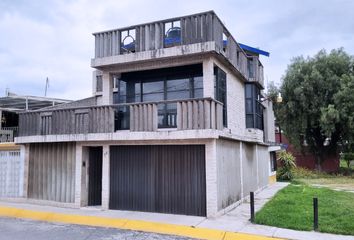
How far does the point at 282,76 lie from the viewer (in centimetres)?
2991

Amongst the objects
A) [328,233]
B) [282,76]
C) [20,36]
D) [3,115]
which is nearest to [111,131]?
[328,233]

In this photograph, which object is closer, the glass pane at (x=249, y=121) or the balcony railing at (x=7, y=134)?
the glass pane at (x=249, y=121)

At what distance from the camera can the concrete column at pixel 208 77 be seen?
36.1 ft

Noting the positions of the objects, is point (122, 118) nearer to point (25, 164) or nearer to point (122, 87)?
point (122, 87)

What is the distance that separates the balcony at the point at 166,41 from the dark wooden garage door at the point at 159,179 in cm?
311

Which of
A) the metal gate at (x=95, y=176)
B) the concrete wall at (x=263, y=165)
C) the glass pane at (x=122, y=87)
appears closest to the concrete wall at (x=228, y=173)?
the concrete wall at (x=263, y=165)

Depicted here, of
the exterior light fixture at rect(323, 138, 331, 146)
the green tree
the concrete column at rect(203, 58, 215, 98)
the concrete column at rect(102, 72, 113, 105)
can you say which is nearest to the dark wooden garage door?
the concrete column at rect(203, 58, 215, 98)

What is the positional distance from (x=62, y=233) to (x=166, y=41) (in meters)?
6.94

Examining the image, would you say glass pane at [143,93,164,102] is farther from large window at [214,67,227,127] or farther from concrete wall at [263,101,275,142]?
concrete wall at [263,101,275,142]

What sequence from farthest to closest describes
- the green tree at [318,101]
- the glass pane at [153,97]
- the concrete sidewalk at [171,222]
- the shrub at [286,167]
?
the green tree at [318,101], the shrub at [286,167], the glass pane at [153,97], the concrete sidewalk at [171,222]

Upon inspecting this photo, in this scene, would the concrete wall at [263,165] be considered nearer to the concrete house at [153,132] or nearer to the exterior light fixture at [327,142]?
the concrete house at [153,132]

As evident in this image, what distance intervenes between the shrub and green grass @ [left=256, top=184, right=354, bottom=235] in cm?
1028

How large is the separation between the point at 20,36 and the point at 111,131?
8402 mm

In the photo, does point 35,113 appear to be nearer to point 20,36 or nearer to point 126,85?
point 126,85
